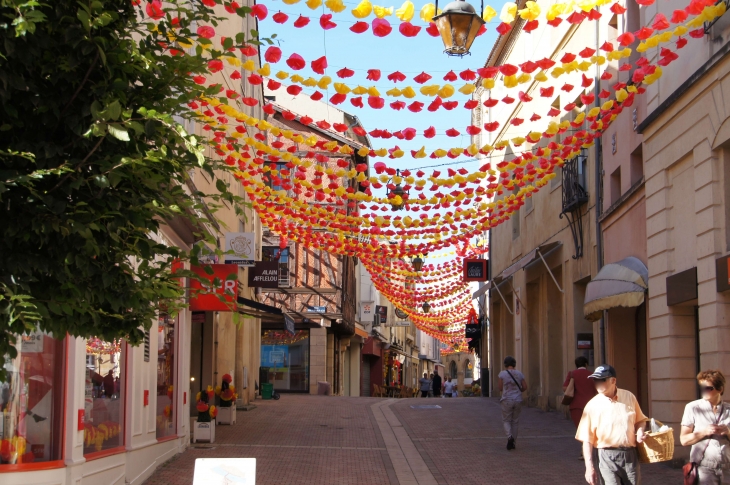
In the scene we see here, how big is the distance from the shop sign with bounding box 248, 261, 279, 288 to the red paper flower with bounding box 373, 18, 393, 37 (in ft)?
45.5

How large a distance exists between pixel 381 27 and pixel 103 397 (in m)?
5.45

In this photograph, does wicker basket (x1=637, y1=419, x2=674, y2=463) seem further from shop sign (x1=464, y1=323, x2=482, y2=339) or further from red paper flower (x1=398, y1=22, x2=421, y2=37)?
shop sign (x1=464, y1=323, x2=482, y2=339)

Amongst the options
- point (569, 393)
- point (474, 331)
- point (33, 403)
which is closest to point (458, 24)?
point (569, 393)

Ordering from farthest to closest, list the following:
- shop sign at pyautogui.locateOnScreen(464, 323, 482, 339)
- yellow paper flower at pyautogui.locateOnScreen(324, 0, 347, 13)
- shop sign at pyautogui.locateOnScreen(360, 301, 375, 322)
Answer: shop sign at pyautogui.locateOnScreen(360, 301, 375, 322)
shop sign at pyautogui.locateOnScreen(464, 323, 482, 339)
yellow paper flower at pyautogui.locateOnScreen(324, 0, 347, 13)

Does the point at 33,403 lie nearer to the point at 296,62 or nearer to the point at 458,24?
the point at 296,62

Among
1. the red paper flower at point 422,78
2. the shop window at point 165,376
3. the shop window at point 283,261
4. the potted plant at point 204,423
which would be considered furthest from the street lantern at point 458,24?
the shop window at point 283,261

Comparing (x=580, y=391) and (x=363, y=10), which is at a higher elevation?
(x=363, y=10)

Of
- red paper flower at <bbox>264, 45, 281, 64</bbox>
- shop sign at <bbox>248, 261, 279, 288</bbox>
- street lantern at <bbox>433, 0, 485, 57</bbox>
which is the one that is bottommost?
shop sign at <bbox>248, 261, 279, 288</bbox>

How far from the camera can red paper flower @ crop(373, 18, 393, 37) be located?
32.7ft

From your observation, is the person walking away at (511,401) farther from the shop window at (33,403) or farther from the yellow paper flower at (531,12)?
the shop window at (33,403)

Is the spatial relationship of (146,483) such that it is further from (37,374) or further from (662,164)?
(662,164)

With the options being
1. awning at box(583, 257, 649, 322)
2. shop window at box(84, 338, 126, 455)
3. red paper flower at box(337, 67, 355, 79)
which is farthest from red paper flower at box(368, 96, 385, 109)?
awning at box(583, 257, 649, 322)

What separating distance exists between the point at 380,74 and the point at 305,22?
6.26 feet

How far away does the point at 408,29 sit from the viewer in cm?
→ 1023
